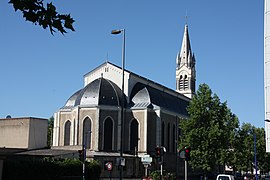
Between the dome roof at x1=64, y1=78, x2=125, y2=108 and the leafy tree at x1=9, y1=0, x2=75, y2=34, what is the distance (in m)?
54.1

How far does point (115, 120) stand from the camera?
6053 centimetres

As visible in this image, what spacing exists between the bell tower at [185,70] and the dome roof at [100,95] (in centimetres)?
3220

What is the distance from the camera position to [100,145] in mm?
58656

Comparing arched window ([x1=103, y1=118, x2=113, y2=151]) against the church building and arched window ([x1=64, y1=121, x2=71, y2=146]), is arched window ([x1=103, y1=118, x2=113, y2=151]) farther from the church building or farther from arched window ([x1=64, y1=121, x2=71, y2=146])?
arched window ([x1=64, y1=121, x2=71, y2=146])

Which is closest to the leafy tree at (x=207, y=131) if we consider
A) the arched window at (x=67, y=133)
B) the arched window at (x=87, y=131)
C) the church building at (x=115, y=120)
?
the church building at (x=115, y=120)

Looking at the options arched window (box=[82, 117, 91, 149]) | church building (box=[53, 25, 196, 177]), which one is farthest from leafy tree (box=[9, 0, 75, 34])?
arched window (box=[82, 117, 91, 149])

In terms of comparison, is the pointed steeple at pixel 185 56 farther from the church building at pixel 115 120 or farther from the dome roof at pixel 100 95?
the dome roof at pixel 100 95

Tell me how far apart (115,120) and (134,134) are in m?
4.20

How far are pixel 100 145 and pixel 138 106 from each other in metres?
9.02

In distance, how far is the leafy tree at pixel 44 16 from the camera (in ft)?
18.7

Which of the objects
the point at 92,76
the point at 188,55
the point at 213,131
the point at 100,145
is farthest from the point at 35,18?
A: the point at 188,55

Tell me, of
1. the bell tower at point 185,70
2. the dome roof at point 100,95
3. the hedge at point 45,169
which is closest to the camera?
the hedge at point 45,169

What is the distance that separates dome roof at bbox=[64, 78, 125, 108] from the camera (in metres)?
60.4

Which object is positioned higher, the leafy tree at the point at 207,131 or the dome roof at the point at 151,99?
the dome roof at the point at 151,99
